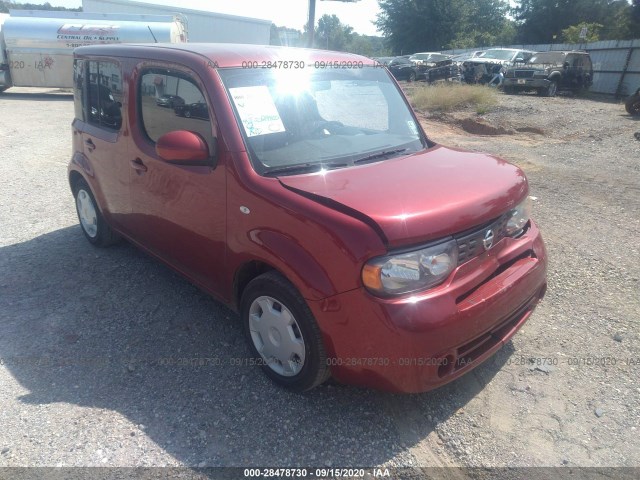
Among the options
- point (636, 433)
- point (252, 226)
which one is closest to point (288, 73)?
point (252, 226)

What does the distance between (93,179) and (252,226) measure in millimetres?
2427

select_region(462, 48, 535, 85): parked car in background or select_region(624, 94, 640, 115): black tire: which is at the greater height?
select_region(462, 48, 535, 85): parked car in background

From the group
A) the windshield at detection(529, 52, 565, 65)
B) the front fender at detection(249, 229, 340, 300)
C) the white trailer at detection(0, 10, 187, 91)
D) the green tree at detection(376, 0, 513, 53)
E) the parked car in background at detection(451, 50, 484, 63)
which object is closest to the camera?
the front fender at detection(249, 229, 340, 300)

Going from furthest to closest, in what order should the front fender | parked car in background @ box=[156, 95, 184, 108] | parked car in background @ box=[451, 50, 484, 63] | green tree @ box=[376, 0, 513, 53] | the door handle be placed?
1. green tree @ box=[376, 0, 513, 53]
2. parked car in background @ box=[451, 50, 484, 63]
3. the door handle
4. parked car in background @ box=[156, 95, 184, 108]
5. the front fender

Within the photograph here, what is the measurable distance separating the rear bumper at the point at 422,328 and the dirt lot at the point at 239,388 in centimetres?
37

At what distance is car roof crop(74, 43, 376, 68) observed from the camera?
3.21 m

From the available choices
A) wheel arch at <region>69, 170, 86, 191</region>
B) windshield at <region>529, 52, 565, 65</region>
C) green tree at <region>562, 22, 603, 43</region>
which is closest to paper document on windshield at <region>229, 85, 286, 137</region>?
wheel arch at <region>69, 170, 86, 191</region>

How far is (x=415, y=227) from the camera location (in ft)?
7.71

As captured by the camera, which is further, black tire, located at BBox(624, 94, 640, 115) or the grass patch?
the grass patch

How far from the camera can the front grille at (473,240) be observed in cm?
254

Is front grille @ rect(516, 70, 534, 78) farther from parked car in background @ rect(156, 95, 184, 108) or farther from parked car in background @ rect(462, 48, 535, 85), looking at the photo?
parked car in background @ rect(156, 95, 184, 108)

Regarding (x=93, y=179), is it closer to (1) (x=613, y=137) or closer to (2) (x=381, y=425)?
(2) (x=381, y=425)

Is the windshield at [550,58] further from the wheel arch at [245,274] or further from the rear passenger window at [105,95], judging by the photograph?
the wheel arch at [245,274]

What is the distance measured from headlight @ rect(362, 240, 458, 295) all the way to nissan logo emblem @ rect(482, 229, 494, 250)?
30cm
